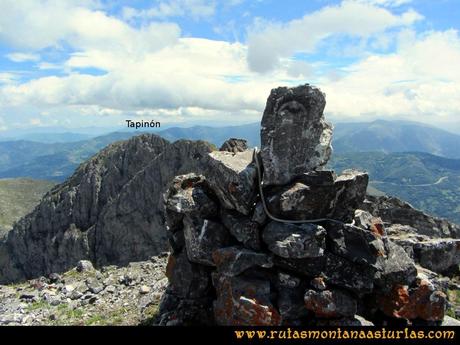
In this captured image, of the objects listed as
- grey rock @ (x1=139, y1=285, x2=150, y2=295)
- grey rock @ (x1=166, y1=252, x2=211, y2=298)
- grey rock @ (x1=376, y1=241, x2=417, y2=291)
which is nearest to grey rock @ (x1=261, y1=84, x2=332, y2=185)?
grey rock @ (x1=376, y1=241, x2=417, y2=291)

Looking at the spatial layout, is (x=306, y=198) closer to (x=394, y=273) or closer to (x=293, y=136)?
(x=293, y=136)

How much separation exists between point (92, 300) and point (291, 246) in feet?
42.2

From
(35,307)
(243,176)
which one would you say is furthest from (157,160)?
(243,176)

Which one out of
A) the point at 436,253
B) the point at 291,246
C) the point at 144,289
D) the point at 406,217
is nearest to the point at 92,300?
the point at 144,289

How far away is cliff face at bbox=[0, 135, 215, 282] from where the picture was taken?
355ft

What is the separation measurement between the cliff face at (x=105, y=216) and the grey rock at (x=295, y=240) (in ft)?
280

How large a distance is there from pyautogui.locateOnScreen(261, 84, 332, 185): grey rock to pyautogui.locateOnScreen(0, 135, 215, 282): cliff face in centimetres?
8402

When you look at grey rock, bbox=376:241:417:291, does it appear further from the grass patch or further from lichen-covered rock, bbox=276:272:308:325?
the grass patch

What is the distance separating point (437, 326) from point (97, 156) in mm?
125911

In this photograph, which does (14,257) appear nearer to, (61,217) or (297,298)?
(61,217)

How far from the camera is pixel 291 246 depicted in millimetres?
14625

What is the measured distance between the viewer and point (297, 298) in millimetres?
14844

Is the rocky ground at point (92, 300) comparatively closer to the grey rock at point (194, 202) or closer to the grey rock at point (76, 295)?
the grey rock at point (76, 295)

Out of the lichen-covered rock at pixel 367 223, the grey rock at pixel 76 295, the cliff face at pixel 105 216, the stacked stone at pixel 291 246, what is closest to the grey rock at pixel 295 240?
the stacked stone at pixel 291 246
